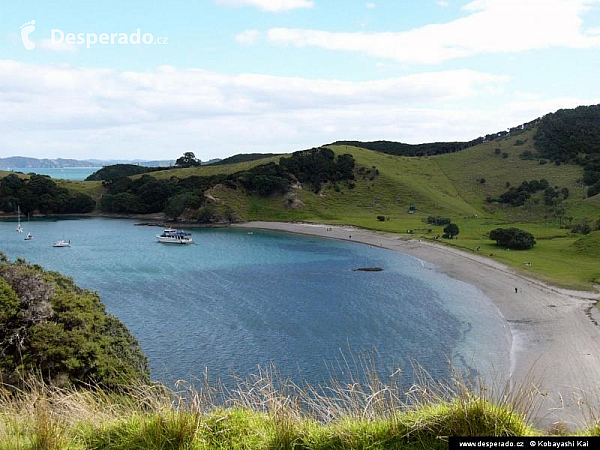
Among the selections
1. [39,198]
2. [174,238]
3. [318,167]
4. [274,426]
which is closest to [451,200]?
[318,167]

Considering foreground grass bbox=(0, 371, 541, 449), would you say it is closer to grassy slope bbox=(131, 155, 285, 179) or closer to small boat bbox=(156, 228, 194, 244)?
small boat bbox=(156, 228, 194, 244)

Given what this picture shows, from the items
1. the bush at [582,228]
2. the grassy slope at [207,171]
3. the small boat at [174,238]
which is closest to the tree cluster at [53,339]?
the small boat at [174,238]

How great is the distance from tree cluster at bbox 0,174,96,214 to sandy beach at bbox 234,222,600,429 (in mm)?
109454

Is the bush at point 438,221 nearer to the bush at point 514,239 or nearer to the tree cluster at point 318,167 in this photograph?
the bush at point 514,239

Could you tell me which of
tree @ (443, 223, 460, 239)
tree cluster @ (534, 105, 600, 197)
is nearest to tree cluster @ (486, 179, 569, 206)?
tree cluster @ (534, 105, 600, 197)

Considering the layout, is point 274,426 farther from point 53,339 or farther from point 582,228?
point 582,228

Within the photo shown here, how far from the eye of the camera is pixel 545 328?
44656 mm

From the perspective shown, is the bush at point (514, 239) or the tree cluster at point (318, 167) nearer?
the bush at point (514, 239)

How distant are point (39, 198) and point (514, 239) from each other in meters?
128

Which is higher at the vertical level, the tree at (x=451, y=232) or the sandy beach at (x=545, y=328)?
the tree at (x=451, y=232)

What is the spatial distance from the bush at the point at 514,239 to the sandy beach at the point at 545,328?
27.1ft

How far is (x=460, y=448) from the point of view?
5.89 m

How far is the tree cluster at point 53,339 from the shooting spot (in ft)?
74.3

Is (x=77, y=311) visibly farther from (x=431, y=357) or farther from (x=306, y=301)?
(x=306, y=301)
